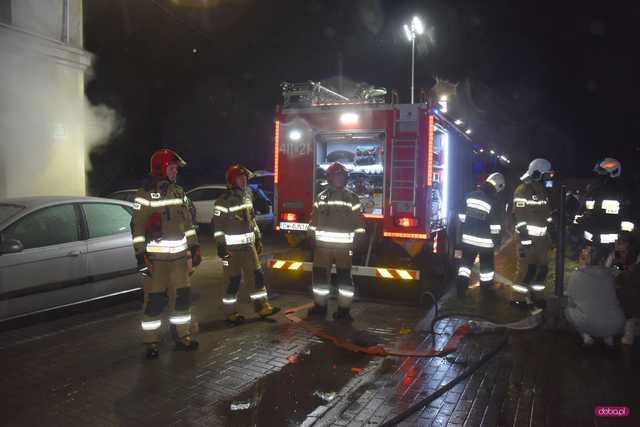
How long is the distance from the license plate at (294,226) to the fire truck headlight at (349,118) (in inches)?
63.1

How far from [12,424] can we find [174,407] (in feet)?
3.45

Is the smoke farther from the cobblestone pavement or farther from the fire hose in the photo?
the fire hose

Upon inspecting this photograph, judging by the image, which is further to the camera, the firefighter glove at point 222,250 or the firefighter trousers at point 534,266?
the firefighter trousers at point 534,266

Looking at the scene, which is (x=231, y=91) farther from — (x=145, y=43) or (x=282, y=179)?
(x=282, y=179)

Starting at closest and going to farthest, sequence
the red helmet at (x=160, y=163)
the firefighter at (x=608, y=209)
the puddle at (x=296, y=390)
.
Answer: the puddle at (x=296, y=390), the red helmet at (x=160, y=163), the firefighter at (x=608, y=209)

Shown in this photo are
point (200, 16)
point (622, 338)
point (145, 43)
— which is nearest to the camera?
point (622, 338)

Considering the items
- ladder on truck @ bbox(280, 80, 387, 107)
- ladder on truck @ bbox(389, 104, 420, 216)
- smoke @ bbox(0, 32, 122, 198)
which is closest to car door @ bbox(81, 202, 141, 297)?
ladder on truck @ bbox(280, 80, 387, 107)

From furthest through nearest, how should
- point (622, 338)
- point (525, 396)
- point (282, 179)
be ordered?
point (282, 179)
point (622, 338)
point (525, 396)

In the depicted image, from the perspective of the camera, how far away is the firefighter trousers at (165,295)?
15.7ft

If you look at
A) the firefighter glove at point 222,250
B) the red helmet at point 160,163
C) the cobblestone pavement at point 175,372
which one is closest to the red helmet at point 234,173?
the firefighter glove at point 222,250

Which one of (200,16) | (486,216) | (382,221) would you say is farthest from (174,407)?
(200,16)

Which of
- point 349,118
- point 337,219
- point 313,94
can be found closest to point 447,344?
point 337,219

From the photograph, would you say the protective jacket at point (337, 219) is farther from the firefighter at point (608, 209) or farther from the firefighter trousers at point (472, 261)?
the firefighter at point (608, 209)

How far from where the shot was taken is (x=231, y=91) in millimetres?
25312
